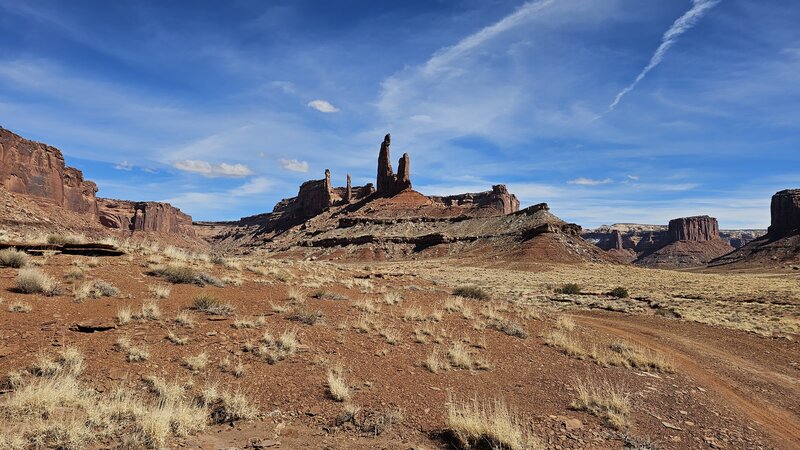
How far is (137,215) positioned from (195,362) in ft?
599

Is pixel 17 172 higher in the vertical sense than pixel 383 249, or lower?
higher

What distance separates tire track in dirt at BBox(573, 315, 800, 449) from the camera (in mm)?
6879

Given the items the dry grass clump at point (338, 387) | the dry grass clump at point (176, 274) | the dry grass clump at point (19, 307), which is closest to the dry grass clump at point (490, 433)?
the dry grass clump at point (338, 387)

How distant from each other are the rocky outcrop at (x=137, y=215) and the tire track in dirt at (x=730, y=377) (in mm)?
173663

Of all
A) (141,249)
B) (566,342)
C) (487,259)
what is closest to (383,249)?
(487,259)

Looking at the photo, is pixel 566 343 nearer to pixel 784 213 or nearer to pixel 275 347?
pixel 275 347

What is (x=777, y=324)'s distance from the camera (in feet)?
59.0

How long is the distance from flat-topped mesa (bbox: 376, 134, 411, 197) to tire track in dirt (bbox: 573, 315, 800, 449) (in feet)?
368

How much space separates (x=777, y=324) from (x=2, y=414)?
24.5 m

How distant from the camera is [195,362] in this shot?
6879 millimetres

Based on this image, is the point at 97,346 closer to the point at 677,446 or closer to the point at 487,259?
the point at 677,446

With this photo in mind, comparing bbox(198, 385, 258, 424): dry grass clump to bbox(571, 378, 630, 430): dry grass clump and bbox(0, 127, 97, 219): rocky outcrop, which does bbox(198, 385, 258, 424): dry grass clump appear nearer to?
bbox(571, 378, 630, 430): dry grass clump

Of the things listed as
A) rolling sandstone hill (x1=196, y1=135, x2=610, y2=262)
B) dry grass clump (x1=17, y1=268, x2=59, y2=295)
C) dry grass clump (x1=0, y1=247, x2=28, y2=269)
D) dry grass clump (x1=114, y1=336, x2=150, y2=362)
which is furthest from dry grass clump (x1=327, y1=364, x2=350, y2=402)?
rolling sandstone hill (x1=196, y1=135, x2=610, y2=262)

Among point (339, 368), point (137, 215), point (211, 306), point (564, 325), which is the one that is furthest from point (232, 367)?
point (137, 215)
